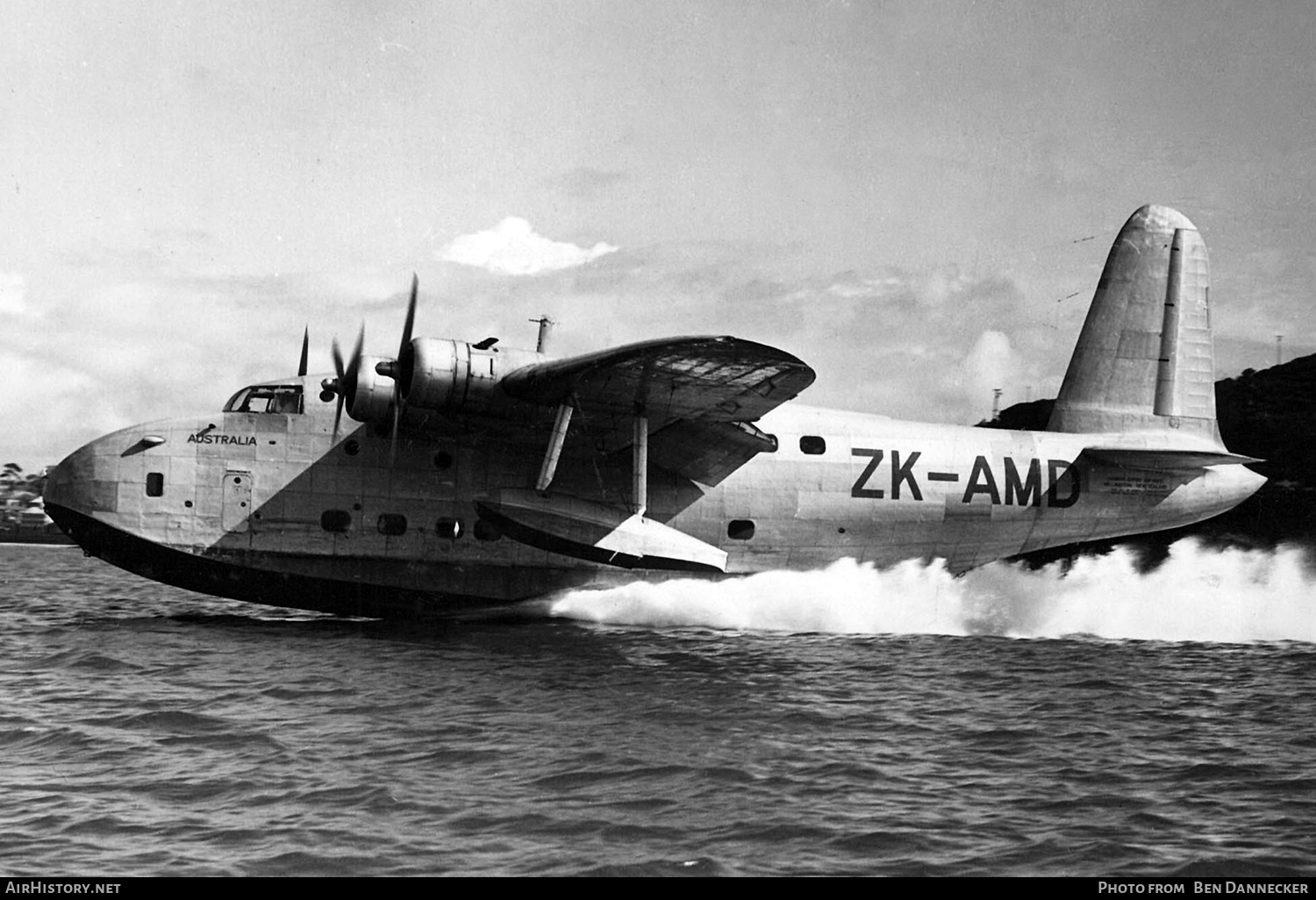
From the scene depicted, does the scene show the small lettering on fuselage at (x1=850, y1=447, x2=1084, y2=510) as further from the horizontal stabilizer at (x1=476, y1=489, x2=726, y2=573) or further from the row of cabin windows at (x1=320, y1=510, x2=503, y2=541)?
the row of cabin windows at (x1=320, y1=510, x2=503, y2=541)

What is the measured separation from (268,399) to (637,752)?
999 cm

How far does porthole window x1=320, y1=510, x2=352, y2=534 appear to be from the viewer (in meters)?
15.7

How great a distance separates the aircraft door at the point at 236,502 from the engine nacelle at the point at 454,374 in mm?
2905

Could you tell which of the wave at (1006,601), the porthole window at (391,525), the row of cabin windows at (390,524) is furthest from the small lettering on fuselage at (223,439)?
the wave at (1006,601)

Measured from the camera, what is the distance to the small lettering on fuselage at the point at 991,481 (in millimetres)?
17609

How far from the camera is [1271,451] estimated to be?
138ft

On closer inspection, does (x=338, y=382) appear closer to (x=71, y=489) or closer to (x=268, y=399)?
(x=268, y=399)

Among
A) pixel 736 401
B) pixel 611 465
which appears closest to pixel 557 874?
pixel 736 401

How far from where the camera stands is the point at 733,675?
39.2 ft

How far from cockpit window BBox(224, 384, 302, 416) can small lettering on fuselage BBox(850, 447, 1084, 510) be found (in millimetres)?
8724

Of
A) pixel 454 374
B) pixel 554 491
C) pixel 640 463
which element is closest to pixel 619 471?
pixel 554 491

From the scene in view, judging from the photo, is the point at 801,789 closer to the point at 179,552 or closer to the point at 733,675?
the point at 733,675

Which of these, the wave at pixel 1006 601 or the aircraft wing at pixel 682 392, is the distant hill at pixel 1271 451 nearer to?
the wave at pixel 1006 601

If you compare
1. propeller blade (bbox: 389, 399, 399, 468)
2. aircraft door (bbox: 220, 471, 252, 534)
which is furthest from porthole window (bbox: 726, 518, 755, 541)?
aircraft door (bbox: 220, 471, 252, 534)
